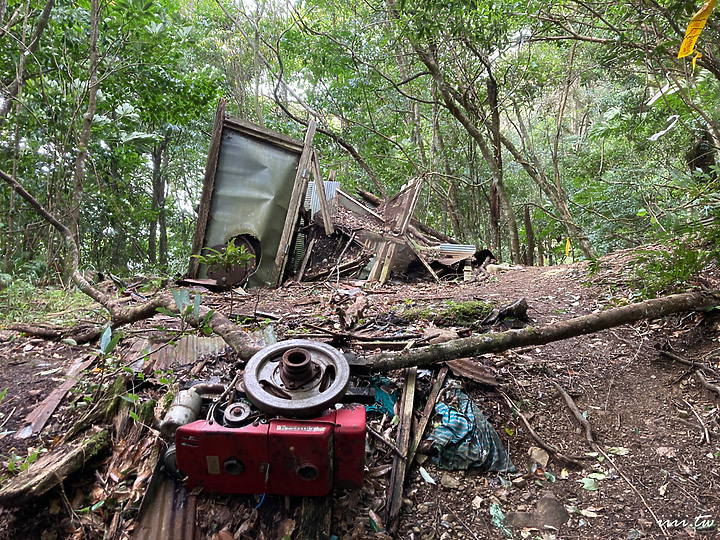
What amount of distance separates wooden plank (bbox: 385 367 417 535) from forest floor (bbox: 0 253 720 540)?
5cm

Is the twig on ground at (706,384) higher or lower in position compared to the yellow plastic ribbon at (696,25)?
lower

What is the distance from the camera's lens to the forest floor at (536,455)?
1867 mm

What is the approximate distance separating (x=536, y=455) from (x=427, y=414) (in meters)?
0.65

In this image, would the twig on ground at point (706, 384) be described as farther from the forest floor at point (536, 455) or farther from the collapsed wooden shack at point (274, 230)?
the collapsed wooden shack at point (274, 230)

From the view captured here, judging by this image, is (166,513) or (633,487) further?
(633,487)

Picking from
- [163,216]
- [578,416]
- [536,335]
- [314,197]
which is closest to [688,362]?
[578,416]

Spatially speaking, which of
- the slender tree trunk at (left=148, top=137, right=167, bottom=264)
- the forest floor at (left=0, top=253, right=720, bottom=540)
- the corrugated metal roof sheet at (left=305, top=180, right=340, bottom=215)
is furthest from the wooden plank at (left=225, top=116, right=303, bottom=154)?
the slender tree trunk at (left=148, top=137, right=167, bottom=264)

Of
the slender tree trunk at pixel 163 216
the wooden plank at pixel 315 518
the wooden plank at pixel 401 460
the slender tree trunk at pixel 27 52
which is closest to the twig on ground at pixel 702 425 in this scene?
the wooden plank at pixel 401 460

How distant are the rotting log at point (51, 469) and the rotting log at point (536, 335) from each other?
152cm

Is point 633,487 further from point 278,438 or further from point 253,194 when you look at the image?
point 253,194

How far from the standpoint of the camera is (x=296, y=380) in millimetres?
1911

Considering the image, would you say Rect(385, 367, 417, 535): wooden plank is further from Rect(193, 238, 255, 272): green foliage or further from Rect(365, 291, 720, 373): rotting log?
Rect(193, 238, 255, 272): green foliage

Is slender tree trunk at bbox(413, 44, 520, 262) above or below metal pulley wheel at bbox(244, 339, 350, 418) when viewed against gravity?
above

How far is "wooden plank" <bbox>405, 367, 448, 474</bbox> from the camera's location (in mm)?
2204
